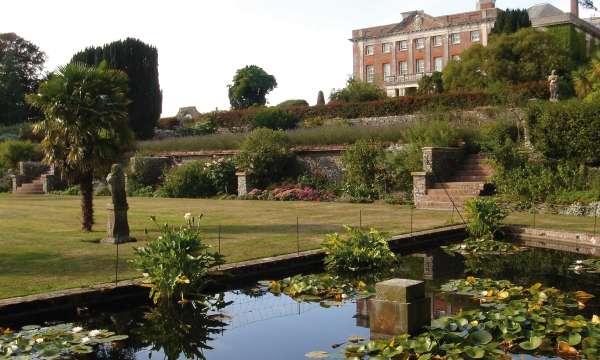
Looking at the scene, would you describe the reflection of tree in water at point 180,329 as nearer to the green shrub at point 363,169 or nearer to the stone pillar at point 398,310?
the stone pillar at point 398,310

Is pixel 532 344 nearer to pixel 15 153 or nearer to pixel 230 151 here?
pixel 230 151

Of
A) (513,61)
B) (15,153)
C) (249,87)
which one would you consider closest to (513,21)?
(513,61)

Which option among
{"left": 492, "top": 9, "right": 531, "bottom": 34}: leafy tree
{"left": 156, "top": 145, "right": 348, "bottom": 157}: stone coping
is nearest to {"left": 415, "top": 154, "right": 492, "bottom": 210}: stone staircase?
{"left": 156, "top": 145, "right": 348, "bottom": 157}: stone coping

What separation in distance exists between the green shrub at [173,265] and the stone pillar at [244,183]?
14.8 meters

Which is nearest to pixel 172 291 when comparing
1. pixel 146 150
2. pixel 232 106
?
pixel 146 150

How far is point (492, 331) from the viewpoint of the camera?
5.79 metres

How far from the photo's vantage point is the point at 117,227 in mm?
11062

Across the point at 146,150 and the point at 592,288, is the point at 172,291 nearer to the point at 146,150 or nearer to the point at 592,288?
the point at 592,288

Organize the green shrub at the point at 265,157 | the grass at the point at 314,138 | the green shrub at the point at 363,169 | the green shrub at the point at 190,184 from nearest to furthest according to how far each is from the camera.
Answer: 1. the green shrub at the point at 363,169
2. the grass at the point at 314,138
3. the green shrub at the point at 265,157
4. the green shrub at the point at 190,184

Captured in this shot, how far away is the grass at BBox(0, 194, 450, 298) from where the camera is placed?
825 cm

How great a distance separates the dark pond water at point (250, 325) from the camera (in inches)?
234

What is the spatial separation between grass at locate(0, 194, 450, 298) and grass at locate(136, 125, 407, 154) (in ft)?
14.9

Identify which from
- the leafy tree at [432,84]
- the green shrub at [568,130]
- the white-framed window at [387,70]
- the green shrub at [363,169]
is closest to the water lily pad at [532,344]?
the green shrub at [568,130]

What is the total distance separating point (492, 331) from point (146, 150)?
2564 centimetres
